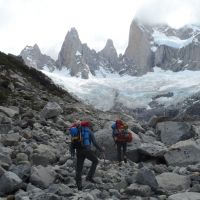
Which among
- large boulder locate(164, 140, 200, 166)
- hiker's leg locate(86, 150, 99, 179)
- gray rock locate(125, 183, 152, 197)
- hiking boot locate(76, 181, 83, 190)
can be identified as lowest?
gray rock locate(125, 183, 152, 197)

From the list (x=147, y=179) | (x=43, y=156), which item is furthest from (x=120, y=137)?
(x=147, y=179)

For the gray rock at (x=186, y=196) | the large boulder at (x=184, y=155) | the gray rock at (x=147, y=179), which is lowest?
the gray rock at (x=186, y=196)

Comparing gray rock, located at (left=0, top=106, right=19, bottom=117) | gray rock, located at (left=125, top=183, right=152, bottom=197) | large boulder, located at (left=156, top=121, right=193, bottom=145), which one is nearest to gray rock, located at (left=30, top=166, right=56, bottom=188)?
gray rock, located at (left=125, top=183, right=152, bottom=197)

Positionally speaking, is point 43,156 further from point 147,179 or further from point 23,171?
point 147,179

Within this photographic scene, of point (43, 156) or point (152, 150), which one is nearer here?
point (43, 156)

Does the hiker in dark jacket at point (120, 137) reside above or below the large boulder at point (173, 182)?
above

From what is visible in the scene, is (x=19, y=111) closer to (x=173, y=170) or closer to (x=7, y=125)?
(x=7, y=125)

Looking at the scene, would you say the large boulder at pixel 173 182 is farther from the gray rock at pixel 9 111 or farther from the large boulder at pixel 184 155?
the gray rock at pixel 9 111

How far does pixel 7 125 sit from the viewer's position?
60.0 feet

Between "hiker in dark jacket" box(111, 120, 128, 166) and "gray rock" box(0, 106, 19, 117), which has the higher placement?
"gray rock" box(0, 106, 19, 117)

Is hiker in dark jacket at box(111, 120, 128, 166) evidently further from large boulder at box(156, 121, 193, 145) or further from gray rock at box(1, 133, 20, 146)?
large boulder at box(156, 121, 193, 145)

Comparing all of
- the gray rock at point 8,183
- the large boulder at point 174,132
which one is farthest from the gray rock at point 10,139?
the large boulder at point 174,132

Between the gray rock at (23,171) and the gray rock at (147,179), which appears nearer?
the gray rock at (23,171)

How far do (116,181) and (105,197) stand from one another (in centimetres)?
211
